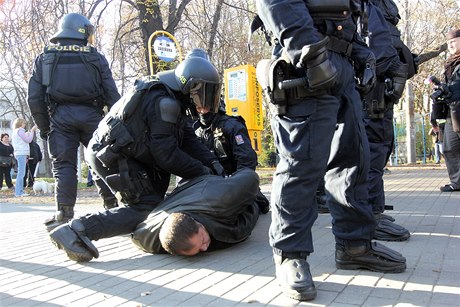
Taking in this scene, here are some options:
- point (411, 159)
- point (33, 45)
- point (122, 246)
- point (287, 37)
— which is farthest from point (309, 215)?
point (411, 159)

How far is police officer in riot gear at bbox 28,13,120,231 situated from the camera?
439cm

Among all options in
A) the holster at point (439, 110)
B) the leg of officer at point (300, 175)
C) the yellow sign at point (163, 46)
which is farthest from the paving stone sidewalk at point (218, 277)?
the yellow sign at point (163, 46)

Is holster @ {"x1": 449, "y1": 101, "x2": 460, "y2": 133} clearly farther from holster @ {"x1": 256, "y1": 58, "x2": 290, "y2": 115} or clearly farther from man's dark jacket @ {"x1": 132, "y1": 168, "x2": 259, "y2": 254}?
holster @ {"x1": 256, "y1": 58, "x2": 290, "y2": 115}

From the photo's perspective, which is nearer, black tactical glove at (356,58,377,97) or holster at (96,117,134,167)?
black tactical glove at (356,58,377,97)

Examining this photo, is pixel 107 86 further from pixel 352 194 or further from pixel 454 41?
pixel 454 41

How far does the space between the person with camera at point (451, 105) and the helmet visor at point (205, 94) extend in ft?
12.8

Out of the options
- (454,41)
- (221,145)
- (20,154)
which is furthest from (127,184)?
(20,154)

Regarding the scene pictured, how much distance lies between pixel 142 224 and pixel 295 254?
4.62ft

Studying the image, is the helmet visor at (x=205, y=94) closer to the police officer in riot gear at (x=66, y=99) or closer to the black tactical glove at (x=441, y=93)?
the police officer in riot gear at (x=66, y=99)

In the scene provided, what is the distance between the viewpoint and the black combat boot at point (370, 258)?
8.46 feet

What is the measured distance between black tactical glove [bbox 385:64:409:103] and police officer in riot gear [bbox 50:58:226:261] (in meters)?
1.42

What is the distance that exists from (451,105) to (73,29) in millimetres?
5146

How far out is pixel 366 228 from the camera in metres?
2.57

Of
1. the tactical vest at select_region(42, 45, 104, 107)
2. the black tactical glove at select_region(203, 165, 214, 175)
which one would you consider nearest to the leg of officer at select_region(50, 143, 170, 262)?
the black tactical glove at select_region(203, 165, 214, 175)
